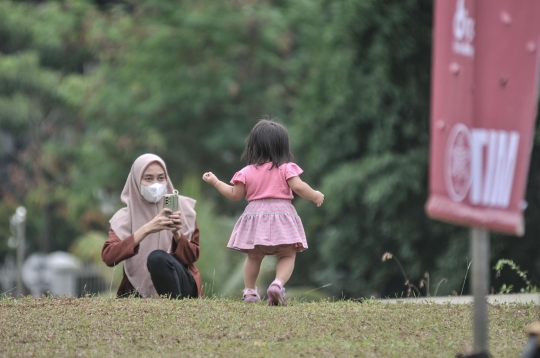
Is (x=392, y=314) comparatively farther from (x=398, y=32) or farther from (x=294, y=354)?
(x=398, y=32)

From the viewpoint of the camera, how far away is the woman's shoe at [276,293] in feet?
20.9

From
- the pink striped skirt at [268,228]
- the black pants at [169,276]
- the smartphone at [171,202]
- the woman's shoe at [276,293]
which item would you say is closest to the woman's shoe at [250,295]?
the woman's shoe at [276,293]

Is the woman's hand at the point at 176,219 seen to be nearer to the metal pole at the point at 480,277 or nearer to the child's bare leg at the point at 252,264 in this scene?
the child's bare leg at the point at 252,264

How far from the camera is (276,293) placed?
6.40 m

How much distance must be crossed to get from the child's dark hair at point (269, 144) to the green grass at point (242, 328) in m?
1.02

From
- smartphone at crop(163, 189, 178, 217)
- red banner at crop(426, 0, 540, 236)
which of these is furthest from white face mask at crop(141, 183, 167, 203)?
red banner at crop(426, 0, 540, 236)

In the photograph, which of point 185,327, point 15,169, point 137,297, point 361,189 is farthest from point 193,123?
point 185,327

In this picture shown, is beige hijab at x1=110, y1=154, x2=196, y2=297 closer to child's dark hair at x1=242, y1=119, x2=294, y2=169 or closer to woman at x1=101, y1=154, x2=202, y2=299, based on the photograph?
woman at x1=101, y1=154, x2=202, y2=299

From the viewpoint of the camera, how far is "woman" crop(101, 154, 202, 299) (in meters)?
6.80

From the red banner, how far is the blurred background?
412 centimetres

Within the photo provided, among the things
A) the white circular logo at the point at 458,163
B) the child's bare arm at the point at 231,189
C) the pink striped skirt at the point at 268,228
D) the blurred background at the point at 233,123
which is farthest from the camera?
the blurred background at the point at 233,123

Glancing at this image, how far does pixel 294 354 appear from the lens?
16.5ft

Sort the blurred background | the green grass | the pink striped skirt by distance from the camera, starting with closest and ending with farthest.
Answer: the green grass, the pink striped skirt, the blurred background

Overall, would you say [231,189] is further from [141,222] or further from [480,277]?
[480,277]
